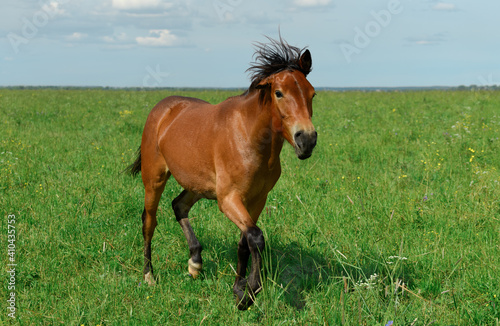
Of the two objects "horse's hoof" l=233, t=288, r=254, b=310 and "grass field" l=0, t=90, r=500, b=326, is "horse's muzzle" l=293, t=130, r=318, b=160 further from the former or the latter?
"horse's hoof" l=233, t=288, r=254, b=310

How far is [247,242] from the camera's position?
3.23m

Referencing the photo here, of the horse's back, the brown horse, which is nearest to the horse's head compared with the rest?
the brown horse

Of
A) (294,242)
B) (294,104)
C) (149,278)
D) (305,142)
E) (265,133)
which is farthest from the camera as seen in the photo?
(294,242)

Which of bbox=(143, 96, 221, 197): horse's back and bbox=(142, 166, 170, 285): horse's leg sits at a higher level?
bbox=(143, 96, 221, 197): horse's back

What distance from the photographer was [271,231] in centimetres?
482

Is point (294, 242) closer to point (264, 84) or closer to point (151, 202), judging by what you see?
point (151, 202)

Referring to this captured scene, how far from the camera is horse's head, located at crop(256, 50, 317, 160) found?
112 inches

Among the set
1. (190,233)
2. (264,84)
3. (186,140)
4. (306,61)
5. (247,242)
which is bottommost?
(190,233)

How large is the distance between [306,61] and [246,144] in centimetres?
84

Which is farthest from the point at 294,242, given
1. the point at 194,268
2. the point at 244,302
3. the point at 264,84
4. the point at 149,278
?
the point at 264,84

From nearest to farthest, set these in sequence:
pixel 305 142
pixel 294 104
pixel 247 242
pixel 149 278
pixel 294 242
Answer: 1. pixel 305 142
2. pixel 294 104
3. pixel 247 242
4. pixel 149 278
5. pixel 294 242

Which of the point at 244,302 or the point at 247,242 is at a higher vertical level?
the point at 247,242

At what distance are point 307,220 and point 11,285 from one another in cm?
326

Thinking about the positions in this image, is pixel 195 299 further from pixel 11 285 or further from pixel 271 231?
pixel 11 285
